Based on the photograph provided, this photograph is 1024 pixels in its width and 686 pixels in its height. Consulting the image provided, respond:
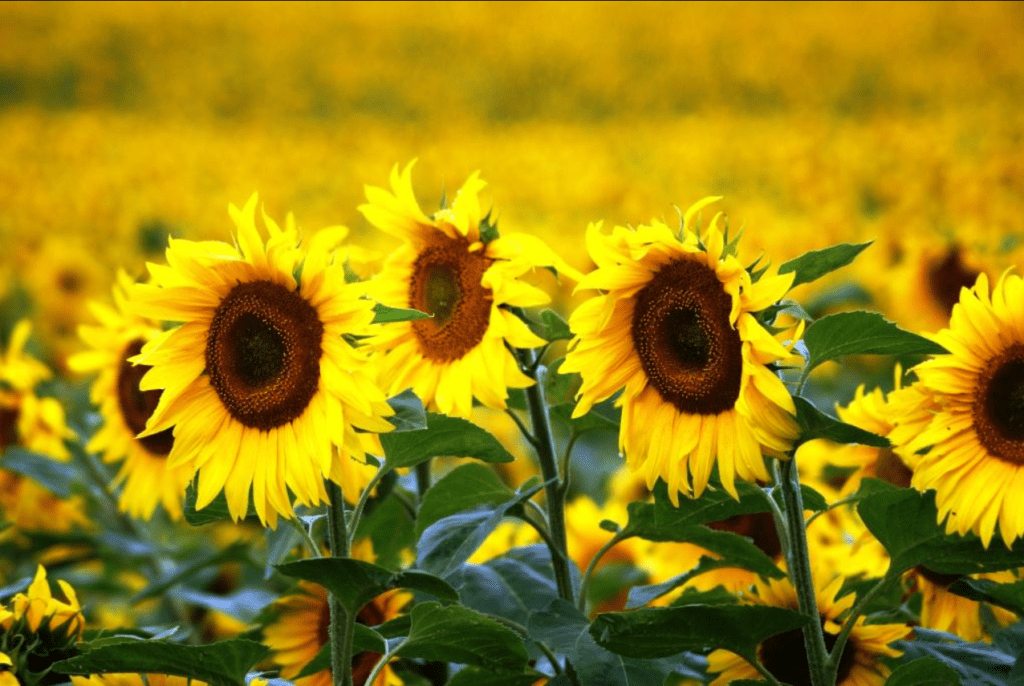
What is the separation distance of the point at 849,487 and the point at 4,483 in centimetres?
170

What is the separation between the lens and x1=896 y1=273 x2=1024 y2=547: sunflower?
46.9 inches

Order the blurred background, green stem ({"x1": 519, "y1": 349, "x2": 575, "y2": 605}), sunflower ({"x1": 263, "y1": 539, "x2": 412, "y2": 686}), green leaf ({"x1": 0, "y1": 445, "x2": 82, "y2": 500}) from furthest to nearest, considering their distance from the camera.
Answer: the blurred background < green leaf ({"x1": 0, "y1": 445, "x2": 82, "y2": 500}) < sunflower ({"x1": 263, "y1": 539, "x2": 412, "y2": 686}) < green stem ({"x1": 519, "y1": 349, "x2": 575, "y2": 605})

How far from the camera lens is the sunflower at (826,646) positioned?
4.40ft

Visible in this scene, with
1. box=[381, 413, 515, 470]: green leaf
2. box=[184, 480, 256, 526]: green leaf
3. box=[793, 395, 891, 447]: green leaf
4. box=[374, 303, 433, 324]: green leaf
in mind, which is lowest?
box=[184, 480, 256, 526]: green leaf

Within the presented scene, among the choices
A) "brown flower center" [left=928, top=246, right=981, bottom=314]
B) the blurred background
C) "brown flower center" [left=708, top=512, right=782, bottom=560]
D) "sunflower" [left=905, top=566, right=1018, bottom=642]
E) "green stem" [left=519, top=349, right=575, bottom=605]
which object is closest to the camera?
"green stem" [left=519, top=349, right=575, bottom=605]

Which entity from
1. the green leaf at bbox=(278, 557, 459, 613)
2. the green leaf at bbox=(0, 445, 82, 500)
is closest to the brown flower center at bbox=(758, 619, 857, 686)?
the green leaf at bbox=(278, 557, 459, 613)

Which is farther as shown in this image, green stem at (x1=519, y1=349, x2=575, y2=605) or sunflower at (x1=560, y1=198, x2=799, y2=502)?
green stem at (x1=519, y1=349, x2=575, y2=605)

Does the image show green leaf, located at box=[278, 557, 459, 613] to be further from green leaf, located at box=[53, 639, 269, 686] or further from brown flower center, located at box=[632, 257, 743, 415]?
brown flower center, located at box=[632, 257, 743, 415]

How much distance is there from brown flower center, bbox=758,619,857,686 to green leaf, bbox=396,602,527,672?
13.0 inches

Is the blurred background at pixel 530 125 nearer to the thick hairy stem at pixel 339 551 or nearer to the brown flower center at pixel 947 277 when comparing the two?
the brown flower center at pixel 947 277

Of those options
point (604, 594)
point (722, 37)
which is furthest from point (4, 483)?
point (722, 37)

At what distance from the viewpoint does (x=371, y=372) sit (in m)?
1.16

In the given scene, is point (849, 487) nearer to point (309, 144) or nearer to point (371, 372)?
point (371, 372)

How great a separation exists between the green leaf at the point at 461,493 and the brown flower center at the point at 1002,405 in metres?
0.49
